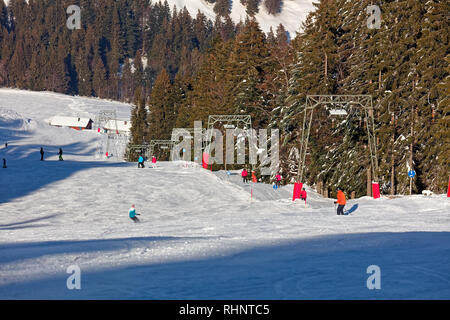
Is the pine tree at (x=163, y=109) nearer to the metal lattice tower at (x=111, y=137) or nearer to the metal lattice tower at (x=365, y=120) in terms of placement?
the metal lattice tower at (x=111, y=137)

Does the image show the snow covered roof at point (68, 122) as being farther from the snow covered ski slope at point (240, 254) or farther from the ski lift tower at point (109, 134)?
the snow covered ski slope at point (240, 254)

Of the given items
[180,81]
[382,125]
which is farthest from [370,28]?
[180,81]

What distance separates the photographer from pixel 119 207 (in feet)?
105

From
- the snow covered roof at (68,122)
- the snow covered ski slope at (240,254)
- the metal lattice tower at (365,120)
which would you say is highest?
the snow covered roof at (68,122)

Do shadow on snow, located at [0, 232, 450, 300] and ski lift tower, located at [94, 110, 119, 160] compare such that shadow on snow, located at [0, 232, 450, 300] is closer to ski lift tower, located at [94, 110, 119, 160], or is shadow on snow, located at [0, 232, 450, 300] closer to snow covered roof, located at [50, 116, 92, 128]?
ski lift tower, located at [94, 110, 119, 160]

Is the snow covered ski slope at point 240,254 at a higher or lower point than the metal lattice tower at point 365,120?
lower

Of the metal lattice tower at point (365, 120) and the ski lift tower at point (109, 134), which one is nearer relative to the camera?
the metal lattice tower at point (365, 120)

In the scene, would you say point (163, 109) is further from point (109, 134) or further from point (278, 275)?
point (278, 275)

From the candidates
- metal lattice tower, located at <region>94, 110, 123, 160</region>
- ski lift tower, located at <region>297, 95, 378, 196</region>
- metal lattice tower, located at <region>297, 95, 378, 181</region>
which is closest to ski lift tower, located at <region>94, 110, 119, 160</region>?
metal lattice tower, located at <region>94, 110, 123, 160</region>

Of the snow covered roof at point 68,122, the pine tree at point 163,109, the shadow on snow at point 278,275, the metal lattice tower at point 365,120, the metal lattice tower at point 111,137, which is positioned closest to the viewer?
the shadow on snow at point 278,275

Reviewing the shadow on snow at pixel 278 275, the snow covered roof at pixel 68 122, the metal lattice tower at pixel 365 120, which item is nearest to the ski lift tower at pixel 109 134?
the snow covered roof at pixel 68 122

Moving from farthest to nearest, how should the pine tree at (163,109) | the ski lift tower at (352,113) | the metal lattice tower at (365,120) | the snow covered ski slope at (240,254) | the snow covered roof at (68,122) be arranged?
the snow covered roof at (68,122)
the pine tree at (163,109)
the metal lattice tower at (365,120)
the ski lift tower at (352,113)
the snow covered ski slope at (240,254)

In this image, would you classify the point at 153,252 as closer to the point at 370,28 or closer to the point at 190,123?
the point at 370,28
